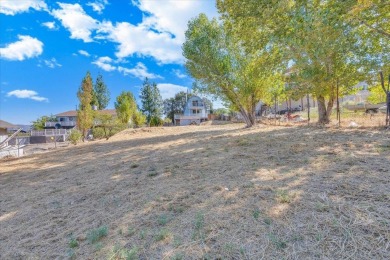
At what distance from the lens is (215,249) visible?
1976 millimetres

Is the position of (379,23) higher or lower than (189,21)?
lower

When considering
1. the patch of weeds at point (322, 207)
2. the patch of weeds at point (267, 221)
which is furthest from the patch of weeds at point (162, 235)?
the patch of weeds at point (322, 207)

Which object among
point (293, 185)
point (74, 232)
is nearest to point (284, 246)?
point (293, 185)

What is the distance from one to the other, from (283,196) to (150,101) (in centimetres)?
4298

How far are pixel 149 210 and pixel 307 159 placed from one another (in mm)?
2975

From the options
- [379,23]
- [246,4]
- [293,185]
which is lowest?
[293,185]

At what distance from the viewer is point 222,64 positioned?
41.8 ft

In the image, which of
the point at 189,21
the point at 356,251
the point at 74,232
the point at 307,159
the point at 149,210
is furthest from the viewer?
the point at 189,21

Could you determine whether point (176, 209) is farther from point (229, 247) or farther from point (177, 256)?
point (229, 247)

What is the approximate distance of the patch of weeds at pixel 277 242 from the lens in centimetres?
190

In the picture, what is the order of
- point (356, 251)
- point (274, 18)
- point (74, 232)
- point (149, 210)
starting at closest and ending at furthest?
point (356, 251) < point (74, 232) < point (149, 210) < point (274, 18)

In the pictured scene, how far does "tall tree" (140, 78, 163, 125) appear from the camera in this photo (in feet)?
144

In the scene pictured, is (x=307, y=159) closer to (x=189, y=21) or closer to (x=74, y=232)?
(x=74, y=232)

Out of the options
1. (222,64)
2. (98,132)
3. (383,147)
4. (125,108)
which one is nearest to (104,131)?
(98,132)
